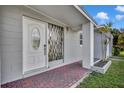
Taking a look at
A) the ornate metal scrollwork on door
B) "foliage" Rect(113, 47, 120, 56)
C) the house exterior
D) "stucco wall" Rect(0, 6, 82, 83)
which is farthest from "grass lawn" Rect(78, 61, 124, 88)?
"foliage" Rect(113, 47, 120, 56)

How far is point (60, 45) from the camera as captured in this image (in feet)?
32.3

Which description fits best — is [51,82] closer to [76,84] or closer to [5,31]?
[76,84]

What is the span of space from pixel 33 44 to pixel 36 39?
0.31m

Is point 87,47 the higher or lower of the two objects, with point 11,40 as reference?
lower

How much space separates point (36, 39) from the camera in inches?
282

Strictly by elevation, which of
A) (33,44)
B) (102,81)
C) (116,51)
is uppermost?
(33,44)

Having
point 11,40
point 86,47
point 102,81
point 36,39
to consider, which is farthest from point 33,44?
point 86,47

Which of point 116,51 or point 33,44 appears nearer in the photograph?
→ point 33,44

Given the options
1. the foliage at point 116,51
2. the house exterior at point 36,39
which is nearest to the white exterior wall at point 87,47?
the house exterior at point 36,39

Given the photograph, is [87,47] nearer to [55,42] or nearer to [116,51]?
[55,42]

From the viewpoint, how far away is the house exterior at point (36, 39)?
5273 mm

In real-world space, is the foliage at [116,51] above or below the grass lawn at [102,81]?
above

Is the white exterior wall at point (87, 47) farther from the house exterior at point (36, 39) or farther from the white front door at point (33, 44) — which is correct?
the white front door at point (33, 44)

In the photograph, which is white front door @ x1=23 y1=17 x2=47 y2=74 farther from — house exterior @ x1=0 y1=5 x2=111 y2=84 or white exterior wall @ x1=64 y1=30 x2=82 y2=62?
white exterior wall @ x1=64 y1=30 x2=82 y2=62
